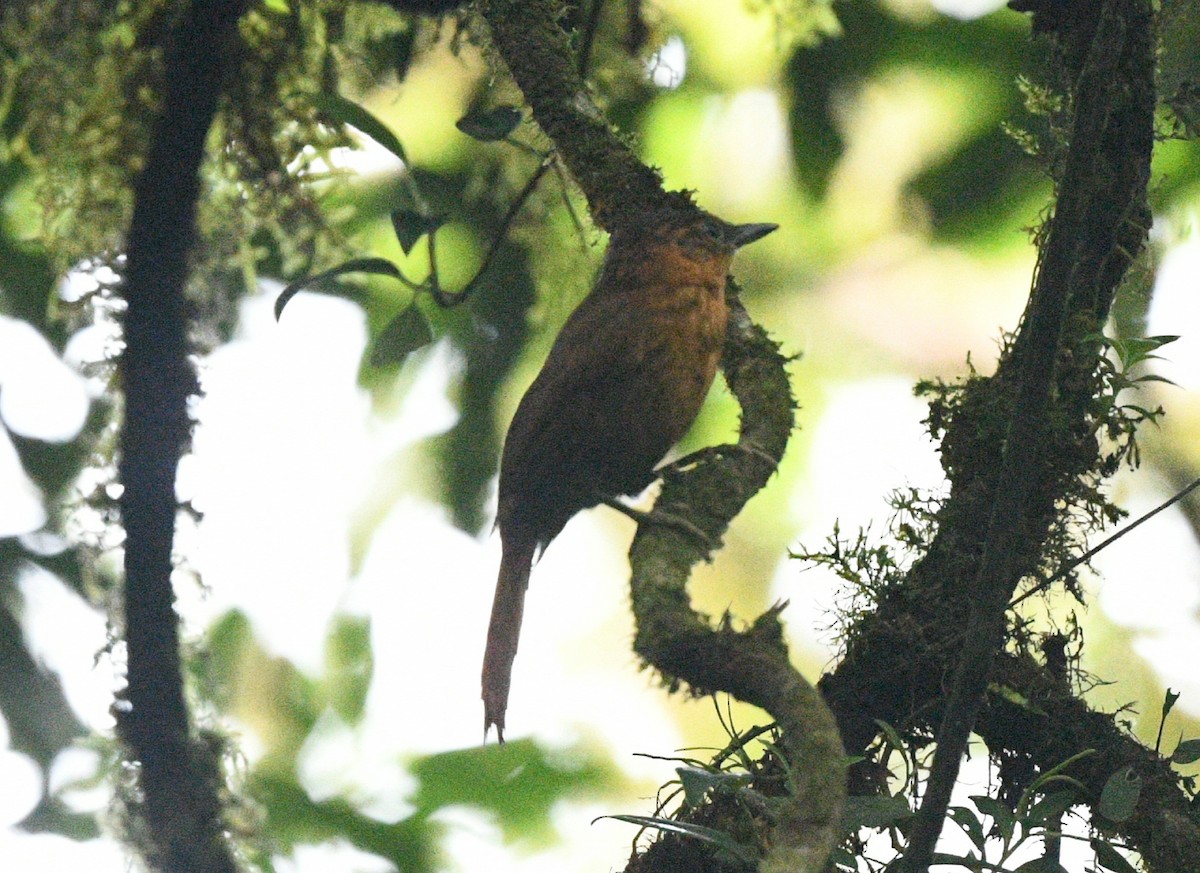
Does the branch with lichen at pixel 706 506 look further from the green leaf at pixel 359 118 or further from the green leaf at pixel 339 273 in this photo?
the green leaf at pixel 339 273

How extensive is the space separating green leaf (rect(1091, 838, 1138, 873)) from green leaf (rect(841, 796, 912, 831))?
1.04ft

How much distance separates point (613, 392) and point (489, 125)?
60cm

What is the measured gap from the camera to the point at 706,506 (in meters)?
1.68

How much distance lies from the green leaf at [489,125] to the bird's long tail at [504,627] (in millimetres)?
886

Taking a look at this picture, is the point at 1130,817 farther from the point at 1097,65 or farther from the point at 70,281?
the point at 70,281

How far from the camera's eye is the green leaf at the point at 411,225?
245cm

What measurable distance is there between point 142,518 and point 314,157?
188 cm

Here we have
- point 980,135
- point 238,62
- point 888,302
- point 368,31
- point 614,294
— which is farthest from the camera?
point 888,302

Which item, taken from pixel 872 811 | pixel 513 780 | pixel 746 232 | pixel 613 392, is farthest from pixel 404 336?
pixel 513 780

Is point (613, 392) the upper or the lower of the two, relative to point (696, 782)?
upper

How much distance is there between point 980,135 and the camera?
405 cm

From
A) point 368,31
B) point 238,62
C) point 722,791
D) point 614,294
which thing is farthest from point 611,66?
point 722,791

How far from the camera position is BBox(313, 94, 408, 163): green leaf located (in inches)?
94.7

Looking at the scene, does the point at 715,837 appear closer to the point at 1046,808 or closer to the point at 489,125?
the point at 1046,808
